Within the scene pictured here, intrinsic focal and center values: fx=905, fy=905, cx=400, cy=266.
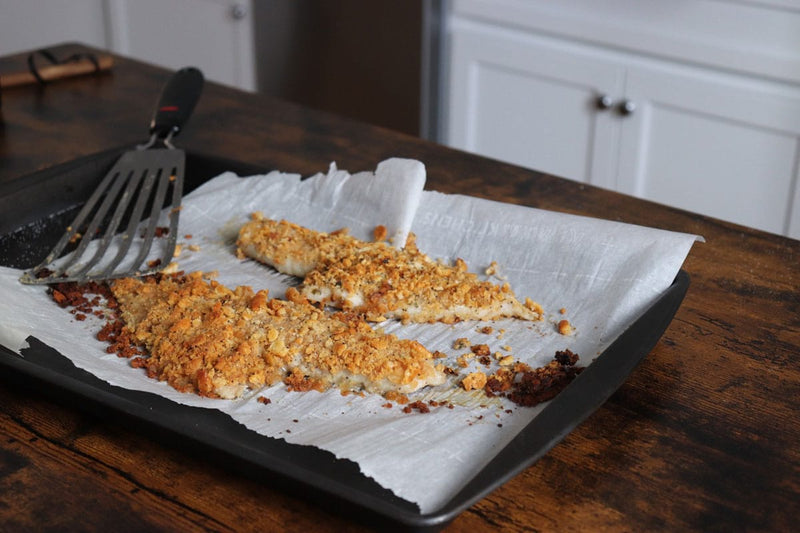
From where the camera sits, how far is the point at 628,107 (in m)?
2.01

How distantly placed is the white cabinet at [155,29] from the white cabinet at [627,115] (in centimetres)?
78

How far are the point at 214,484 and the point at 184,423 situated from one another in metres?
0.05

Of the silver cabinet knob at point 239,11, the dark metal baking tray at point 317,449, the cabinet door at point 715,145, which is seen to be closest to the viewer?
the dark metal baking tray at point 317,449

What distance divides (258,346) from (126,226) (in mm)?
384

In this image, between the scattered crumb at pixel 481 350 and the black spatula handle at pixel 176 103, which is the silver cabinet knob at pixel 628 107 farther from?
the scattered crumb at pixel 481 350

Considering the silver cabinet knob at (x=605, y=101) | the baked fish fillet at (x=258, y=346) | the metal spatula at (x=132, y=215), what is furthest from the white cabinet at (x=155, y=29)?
the baked fish fillet at (x=258, y=346)

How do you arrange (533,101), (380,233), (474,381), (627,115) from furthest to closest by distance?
(533,101)
(627,115)
(380,233)
(474,381)

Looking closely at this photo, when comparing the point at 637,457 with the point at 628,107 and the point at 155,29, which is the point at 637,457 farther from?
the point at 155,29

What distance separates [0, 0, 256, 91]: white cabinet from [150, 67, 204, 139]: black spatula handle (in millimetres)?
1463

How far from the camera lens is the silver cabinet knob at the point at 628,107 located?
2.01 meters

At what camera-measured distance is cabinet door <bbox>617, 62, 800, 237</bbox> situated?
72.6 inches

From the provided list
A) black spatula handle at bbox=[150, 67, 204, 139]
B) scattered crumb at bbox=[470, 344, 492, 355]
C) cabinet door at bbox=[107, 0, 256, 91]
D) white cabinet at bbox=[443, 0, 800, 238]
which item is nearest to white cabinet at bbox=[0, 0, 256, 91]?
cabinet door at bbox=[107, 0, 256, 91]

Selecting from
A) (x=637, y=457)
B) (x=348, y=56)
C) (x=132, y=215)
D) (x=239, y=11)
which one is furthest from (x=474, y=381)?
(x=239, y=11)

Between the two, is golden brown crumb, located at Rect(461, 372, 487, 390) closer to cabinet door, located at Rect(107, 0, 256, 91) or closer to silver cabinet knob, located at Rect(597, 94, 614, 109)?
silver cabinet knob, located at Rect(597, 94, 614, 109)
